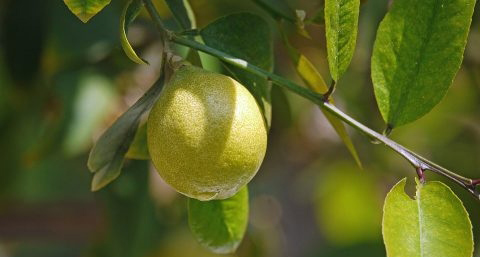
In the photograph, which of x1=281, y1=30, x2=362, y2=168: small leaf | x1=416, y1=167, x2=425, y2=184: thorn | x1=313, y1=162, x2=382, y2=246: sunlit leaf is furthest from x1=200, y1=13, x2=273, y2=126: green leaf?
x1=313, y1=162, x2=382, y2=246: sunlit leaf

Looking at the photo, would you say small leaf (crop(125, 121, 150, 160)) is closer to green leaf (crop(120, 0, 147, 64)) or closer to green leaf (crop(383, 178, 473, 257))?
green leaf (crop(120, 0, 147, 64))

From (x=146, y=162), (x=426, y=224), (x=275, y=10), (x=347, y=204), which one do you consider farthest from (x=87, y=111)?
(x=347, y=204)

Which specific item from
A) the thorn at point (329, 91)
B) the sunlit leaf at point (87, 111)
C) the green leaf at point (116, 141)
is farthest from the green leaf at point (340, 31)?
the sunlit leaf at point (87, 111)

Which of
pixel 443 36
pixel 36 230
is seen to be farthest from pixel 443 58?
pixel 36 230

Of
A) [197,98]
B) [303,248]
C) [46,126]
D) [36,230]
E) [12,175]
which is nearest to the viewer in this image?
[197,98]

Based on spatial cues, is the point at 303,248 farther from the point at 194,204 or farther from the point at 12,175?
the point at 194,204

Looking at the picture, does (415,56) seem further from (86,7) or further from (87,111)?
(87,111)
